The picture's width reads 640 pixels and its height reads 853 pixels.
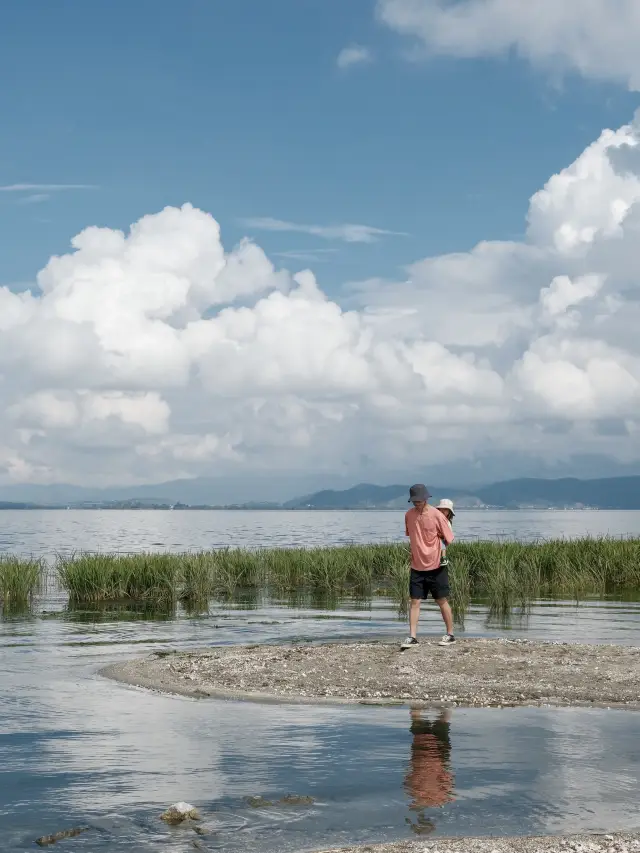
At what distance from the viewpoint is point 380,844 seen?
6848 millimetres

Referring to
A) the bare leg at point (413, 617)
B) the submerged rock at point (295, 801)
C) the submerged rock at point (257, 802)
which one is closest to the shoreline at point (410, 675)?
the bare leg at point (413, 617)

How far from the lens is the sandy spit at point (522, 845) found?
21.7 ft

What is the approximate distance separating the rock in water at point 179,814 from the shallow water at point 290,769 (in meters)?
0.09

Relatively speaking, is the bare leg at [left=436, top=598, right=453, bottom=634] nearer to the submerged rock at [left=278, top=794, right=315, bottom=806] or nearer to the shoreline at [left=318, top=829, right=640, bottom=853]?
the submerged rock at [left=278, top=794, right=315, bottom=806]

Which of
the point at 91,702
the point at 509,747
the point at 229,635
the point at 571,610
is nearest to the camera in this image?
the point at 509,747

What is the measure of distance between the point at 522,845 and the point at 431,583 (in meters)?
8.25

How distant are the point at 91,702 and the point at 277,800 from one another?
17.3 feet

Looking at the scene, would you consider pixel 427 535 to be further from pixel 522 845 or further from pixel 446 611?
pixel 522 845

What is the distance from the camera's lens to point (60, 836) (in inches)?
278

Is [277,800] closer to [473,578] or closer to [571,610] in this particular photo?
[571,610]

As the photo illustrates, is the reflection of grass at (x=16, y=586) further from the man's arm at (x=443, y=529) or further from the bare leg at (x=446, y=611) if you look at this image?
the man's arm at (x=443, y=529)

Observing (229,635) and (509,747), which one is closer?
(509,747)

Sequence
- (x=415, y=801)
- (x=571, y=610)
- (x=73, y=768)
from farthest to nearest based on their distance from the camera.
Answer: (x=571, y=610), (x=73, y=768), (x=415, y=801)

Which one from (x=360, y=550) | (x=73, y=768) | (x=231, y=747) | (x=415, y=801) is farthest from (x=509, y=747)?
(x=360, y=550)
